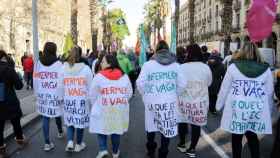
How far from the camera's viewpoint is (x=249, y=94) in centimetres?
623

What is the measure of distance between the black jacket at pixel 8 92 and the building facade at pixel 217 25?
26770 mm

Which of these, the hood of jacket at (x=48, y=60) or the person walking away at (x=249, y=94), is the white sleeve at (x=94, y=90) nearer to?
the hood of jacket at (x=48, y=60)

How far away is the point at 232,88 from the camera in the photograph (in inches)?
248

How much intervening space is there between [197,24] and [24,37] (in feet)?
171

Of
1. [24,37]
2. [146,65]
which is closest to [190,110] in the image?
[146,65]

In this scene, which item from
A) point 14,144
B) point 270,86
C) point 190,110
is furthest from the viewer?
point 14,144

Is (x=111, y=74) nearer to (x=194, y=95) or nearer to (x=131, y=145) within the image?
(x=194, y=95)

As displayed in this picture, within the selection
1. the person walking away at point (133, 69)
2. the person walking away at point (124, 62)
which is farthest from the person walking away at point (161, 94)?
the person walking away at point (133, 69)

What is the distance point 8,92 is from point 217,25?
6694 cm

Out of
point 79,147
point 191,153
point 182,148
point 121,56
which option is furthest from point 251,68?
point 121,56

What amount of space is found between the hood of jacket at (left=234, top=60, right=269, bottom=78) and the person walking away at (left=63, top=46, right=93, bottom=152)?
8.49ft

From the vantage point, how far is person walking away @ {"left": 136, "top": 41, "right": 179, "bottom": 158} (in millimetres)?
6668

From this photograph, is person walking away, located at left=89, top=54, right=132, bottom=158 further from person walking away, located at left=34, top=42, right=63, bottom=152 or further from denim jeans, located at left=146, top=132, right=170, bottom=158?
person walking away, located at left=34, top=42, right=63, bottom=152

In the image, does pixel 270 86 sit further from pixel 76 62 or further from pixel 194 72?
pixel 76 62
